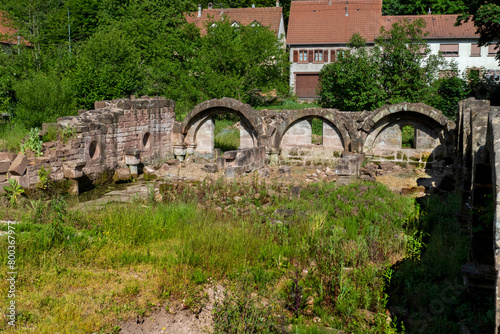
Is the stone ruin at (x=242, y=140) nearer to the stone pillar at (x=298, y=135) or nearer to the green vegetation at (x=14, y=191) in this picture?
the stone pillar at (x=298, y=135)

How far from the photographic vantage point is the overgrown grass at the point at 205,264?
22.2 ft

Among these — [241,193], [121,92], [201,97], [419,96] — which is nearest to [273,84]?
[201,97]

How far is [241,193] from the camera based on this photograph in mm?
13516

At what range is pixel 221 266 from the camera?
815 cm

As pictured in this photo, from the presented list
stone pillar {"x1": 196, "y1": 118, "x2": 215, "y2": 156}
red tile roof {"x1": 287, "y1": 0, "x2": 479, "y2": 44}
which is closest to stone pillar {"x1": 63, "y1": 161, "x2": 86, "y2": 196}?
stone pillar {"x1": 196, "y1": 118, "x2": 215, "y2": 156}

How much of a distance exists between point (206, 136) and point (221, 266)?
1211 cm

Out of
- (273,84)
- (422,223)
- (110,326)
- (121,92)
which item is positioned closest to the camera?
(110,326)

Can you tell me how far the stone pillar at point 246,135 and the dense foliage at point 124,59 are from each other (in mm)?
5714

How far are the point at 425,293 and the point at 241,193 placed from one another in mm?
6685

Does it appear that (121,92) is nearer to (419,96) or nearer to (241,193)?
(241,193)

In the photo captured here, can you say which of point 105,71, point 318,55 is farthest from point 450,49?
point 105,71

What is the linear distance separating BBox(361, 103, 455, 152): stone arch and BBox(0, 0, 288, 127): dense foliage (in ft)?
34.1

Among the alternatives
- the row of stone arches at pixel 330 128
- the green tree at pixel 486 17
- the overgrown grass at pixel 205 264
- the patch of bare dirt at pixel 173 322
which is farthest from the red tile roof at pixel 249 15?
the patch of bare dirt at pixel 173 322

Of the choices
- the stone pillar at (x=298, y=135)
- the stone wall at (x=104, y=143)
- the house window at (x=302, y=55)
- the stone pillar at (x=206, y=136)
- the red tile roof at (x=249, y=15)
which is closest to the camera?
the stone wall at (x=104, y=143)
